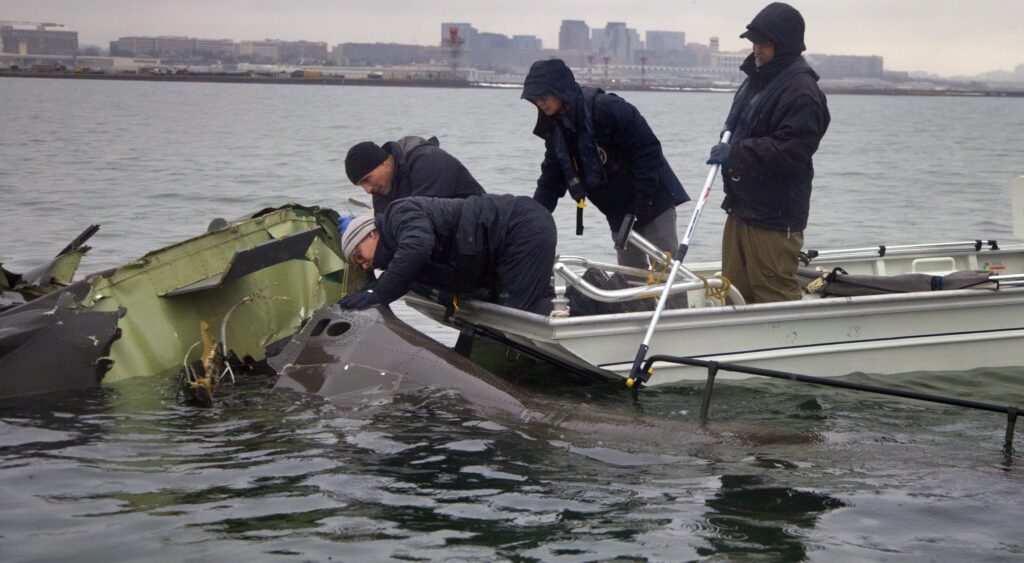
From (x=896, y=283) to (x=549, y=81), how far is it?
3.08 metres

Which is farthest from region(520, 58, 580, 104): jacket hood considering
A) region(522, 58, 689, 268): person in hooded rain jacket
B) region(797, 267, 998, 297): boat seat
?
region(797, 267, 998, 297): boat seat

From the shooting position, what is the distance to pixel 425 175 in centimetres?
880

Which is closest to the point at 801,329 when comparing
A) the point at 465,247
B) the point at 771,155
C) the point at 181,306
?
the point at 771,155

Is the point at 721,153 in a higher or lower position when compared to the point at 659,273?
higher

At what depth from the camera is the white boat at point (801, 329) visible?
27.1ft

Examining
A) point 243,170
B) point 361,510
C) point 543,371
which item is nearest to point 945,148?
point 243,170

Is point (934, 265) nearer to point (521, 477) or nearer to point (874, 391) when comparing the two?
point (874, 391)

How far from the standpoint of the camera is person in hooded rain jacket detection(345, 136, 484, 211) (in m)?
8.69

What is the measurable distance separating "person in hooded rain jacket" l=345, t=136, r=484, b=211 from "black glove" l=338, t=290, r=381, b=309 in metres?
1.13

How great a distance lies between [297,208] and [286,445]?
8.23ft

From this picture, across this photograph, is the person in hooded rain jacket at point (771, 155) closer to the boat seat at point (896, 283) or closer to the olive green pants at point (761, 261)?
the olive green pants at point (761, 261)

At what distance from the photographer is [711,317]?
8398mm

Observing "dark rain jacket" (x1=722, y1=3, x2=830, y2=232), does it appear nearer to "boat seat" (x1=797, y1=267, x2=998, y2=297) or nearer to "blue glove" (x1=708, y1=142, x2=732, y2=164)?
"blue glove" (x1=708, y1=142, x2=732, y2=164)

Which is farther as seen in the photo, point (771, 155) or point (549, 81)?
point (549, 81)
